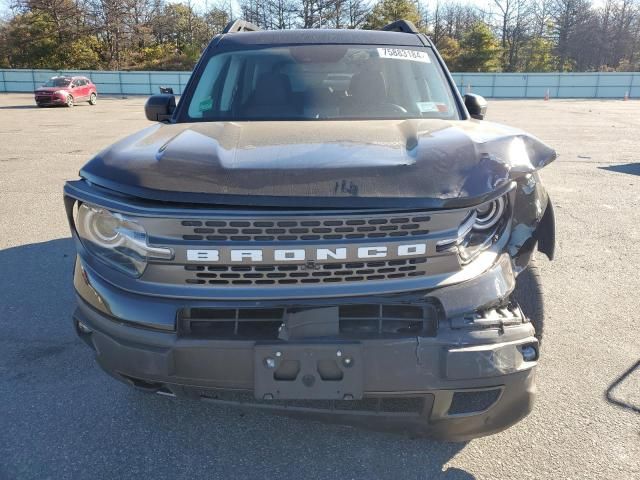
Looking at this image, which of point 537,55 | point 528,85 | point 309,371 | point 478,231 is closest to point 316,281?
point 309,371

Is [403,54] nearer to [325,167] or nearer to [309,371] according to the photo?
[325,167]

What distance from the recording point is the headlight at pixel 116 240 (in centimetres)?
198

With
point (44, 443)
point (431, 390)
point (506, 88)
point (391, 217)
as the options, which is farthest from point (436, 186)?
point (506, 88)

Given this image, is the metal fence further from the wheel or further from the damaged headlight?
the damaged headlight

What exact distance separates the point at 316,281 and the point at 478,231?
2.25 feet

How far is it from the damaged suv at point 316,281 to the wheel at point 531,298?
2.06ft

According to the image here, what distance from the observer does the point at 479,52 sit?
175 ft

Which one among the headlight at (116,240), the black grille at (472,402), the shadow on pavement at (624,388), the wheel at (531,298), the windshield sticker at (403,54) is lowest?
the shadow on pavement at (624,388)

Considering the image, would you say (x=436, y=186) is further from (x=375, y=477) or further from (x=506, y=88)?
(x=506, y=88)

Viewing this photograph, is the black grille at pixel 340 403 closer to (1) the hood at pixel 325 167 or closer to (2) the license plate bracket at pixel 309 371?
(2) the license plate bracket at pixel 309 371

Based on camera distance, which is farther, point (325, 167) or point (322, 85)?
point (322, 85)

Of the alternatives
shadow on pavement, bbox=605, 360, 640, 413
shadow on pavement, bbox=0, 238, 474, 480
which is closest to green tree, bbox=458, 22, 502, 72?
shadow on pavement, bbox=605, 360, 640, 413

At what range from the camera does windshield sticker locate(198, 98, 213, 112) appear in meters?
3.46

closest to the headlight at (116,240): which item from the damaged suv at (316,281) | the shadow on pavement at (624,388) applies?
the damaged suv at (316,281)
